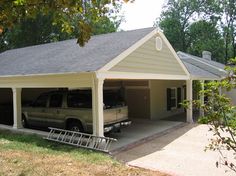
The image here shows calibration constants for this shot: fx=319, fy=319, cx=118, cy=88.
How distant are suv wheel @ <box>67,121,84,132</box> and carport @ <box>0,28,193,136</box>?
1.63 metres

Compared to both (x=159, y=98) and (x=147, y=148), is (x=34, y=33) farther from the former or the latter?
(x=147, y=148)

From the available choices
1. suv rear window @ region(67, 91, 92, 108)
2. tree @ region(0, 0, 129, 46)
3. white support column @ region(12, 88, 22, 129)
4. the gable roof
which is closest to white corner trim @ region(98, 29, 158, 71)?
suv rear window @ region(67, 91, 92, 108)

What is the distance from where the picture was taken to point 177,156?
10.3 m

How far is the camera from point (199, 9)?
52.0 meters

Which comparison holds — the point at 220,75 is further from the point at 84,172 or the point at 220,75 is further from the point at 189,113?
the point at 84,172

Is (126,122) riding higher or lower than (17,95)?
lower

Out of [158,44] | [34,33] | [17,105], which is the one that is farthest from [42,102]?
[34,33]

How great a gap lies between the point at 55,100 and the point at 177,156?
19.8 ft

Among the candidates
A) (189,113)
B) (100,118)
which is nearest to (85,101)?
(100,118)

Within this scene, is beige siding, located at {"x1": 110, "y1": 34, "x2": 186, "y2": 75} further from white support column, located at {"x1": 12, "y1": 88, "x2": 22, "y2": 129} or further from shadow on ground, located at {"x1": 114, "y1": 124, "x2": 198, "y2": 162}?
white support column, located at {"x1": 12, "y1": 88, "x2": 22, "y2": 129}

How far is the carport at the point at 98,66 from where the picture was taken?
436 inches

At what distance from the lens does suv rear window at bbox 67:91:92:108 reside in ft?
41.2

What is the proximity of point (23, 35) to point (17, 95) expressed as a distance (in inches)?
896

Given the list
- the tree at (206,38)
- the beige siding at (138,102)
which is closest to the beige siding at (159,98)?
the beige siding at (138,102)
